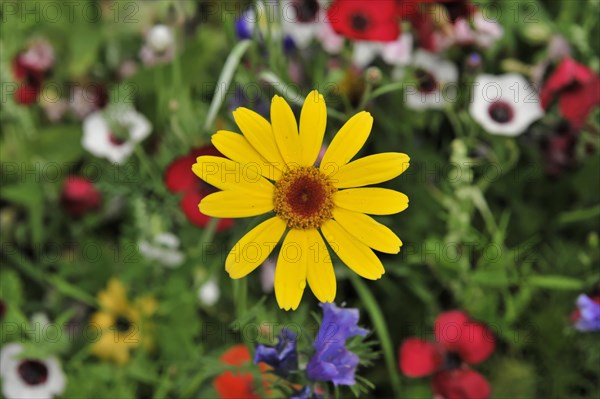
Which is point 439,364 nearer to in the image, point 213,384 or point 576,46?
point 213,384

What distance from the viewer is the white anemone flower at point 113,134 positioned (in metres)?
1.16

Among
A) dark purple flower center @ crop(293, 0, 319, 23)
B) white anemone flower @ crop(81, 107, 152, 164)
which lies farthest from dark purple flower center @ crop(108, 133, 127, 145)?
dark purple flower center @ crop(293, 0, 319, 23)

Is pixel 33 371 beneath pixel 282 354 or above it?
beneath

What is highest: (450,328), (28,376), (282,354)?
(282,354)

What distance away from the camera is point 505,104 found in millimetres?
1133

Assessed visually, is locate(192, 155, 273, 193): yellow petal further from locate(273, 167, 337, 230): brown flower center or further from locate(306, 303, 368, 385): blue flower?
locate(306, 303, 368, 385): blue flower

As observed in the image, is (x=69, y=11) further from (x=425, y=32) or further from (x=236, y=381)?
(x=236, y=381)

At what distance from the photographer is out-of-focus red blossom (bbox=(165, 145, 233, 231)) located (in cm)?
101

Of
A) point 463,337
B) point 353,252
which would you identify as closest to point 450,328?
point 463,337

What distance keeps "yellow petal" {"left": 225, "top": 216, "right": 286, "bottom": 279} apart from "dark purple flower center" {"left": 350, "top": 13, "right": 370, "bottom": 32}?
1.42ft

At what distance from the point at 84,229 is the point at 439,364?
64 cm

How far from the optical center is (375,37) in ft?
3.29

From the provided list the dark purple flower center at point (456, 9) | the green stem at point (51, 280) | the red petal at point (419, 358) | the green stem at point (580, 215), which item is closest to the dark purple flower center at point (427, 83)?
the dark purple flower center at point (456, 9)

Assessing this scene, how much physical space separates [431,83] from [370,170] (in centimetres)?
54
